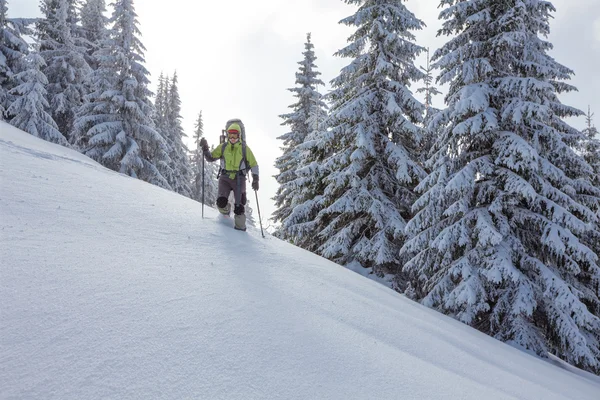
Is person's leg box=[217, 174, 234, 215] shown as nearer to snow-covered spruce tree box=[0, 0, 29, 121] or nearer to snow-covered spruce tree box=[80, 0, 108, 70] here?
snow-covered spruce tree box=[0, 0, 29, 121]

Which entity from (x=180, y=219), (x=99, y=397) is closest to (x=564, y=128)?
(x=180, y=219)

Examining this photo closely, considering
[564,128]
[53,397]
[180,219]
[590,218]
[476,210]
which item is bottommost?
[53,397]

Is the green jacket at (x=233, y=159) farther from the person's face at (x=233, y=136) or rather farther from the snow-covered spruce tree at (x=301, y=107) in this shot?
the snow-covered spruce tree at (x=301, y=107)

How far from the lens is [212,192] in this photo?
41625 millimetres

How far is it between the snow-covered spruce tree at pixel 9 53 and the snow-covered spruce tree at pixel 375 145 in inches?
820

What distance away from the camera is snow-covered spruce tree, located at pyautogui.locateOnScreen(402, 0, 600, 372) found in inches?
308

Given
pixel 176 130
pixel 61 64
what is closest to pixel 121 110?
pixel 61 64

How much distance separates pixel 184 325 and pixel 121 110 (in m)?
19.9

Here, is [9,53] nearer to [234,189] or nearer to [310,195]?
[310,195]

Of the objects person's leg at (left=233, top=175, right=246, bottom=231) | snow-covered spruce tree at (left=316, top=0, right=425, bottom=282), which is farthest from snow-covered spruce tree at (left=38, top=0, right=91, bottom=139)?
person's leg at (left=233, top=175, right=246, bottom=231)

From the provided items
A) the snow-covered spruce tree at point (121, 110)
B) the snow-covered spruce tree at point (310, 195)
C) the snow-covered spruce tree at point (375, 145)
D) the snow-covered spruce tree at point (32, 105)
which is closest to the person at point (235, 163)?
the snow-covered spruce tree at point (375, 145)

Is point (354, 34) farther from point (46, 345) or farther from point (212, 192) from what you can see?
point (212, 192)

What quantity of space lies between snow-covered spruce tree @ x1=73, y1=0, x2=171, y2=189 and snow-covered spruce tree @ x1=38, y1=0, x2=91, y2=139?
4.10m

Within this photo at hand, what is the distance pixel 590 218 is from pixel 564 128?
125 inches
